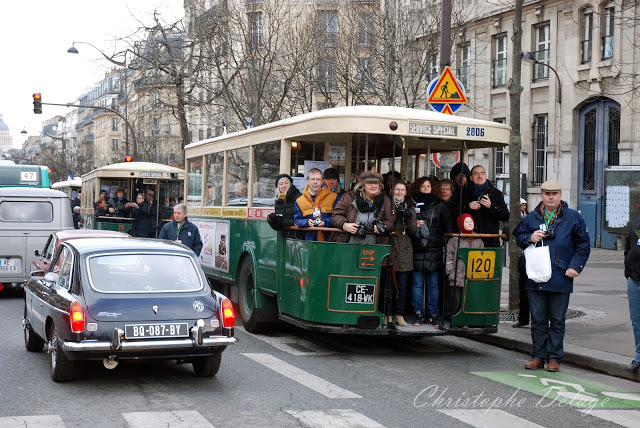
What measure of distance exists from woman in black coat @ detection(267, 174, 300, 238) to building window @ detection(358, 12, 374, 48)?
17808 millimetres

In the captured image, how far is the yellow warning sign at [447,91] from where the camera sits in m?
13.7

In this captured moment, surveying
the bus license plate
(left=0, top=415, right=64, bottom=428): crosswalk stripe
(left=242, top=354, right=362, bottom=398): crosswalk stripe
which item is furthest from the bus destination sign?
(left=0, top=415, right=64, bottom=428): crosswalk stripe

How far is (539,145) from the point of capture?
1334 inches

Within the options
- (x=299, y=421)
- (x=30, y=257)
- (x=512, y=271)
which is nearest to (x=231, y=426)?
(x=299, y=421)

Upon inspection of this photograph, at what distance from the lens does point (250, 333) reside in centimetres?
1245

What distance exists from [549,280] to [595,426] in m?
2.68

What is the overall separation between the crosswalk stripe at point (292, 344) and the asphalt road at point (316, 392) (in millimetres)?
62

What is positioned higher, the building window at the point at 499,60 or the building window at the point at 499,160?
the building window at the point at 499,60

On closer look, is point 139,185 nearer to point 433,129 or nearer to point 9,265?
point 9,265

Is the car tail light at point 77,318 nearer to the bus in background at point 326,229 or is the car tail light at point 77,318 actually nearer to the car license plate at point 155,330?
the car license plate at point 155,330

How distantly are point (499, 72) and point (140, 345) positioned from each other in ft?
96.7

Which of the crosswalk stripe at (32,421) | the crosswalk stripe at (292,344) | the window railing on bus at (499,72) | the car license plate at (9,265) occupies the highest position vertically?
the window railing on bus at (499,72)

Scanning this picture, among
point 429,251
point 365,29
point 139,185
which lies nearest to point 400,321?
point 429,251

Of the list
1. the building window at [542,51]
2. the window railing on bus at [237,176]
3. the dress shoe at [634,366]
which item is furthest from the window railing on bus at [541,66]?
the dress shoe at [634,366]
